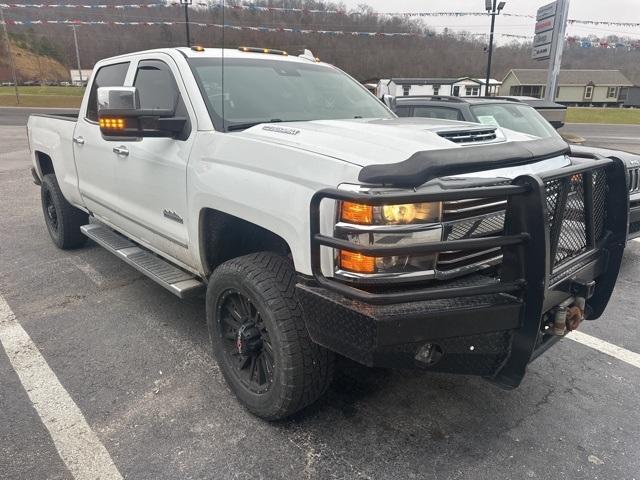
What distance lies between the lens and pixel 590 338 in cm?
379

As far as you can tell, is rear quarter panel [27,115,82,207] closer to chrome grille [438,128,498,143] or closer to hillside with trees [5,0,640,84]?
hillside with trees [5,0,640,84]

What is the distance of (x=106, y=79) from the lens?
4.52 m

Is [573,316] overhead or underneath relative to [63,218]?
overhead

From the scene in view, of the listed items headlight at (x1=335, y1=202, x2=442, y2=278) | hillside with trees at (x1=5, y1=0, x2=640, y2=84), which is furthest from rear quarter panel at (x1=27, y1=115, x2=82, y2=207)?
headlight at (x1=335, y1=202, x2=442, y2=278)

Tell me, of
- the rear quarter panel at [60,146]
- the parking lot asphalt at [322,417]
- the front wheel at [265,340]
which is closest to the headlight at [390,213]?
the front wheel at [265,340]

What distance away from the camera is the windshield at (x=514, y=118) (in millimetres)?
6562

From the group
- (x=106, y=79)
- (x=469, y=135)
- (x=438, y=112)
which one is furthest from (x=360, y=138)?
(x=438, y=112)

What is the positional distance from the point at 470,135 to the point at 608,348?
2064mm

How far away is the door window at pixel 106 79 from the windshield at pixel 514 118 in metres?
4.24

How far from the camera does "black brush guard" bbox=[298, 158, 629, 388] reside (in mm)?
1997

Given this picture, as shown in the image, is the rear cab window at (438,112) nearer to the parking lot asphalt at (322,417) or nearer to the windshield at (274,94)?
the windshield at (274,94)

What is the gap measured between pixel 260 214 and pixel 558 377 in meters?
2.21

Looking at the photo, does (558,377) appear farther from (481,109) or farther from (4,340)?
(481,109)

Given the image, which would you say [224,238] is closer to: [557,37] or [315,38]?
[557,37]
